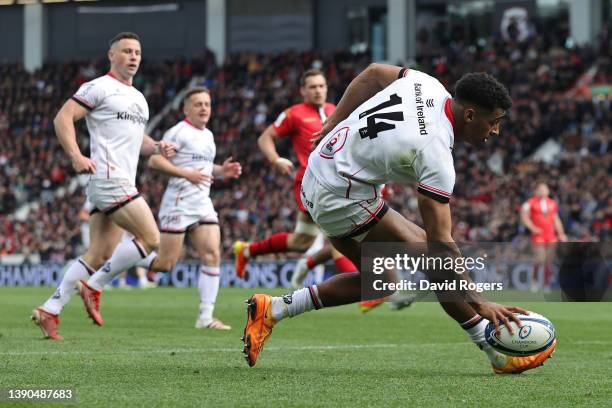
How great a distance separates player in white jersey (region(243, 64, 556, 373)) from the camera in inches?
249

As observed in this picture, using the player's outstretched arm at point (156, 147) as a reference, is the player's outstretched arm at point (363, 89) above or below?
above

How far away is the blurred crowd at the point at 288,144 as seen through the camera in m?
25.9

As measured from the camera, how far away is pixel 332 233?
7.15 meters

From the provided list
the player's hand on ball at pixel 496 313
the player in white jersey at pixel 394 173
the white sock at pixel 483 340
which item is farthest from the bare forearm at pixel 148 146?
the player's hand on ball at pixel 496 313

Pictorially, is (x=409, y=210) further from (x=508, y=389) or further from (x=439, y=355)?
(x=508, y=389)

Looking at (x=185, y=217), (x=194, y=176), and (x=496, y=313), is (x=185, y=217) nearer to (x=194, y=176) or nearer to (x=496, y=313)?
(x=194, y=176)

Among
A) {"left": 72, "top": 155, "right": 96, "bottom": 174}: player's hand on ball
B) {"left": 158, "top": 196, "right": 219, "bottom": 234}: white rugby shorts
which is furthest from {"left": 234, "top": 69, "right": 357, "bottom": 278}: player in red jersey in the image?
{"left": 72, "top": 155, "right": 96, "bottom": 174}: player's hand on ball

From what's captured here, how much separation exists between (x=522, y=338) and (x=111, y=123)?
4450mm

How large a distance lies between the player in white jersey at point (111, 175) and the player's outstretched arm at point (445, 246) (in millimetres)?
3859

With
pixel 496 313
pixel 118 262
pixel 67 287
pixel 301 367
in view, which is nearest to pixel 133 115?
pixel 118 262

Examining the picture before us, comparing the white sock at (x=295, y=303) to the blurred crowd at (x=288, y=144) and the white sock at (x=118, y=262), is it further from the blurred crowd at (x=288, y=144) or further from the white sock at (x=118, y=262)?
the blurred crowd at (x=288, y=144)

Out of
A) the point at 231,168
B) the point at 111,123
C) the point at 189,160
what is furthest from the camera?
the point at 189,160

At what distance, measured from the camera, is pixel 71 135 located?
30.4ft

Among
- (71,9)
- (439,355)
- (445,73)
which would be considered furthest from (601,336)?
(71,9)
